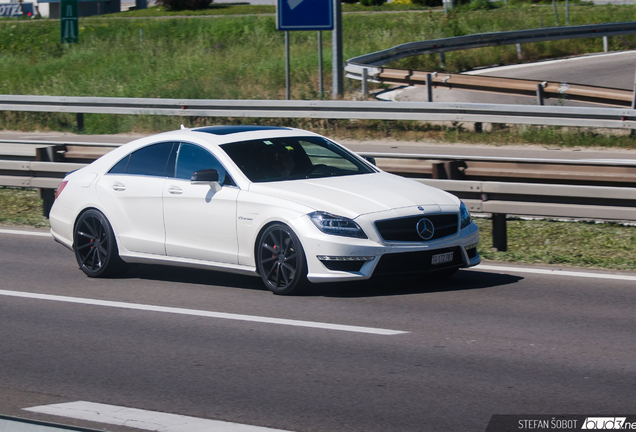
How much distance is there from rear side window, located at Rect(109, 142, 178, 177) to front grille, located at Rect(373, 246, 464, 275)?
2.45 meters

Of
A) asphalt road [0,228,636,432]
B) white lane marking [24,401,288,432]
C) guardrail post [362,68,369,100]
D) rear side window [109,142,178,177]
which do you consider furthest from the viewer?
guardrail post [362,68,369,100]

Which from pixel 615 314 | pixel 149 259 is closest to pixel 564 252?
pixel 615 314

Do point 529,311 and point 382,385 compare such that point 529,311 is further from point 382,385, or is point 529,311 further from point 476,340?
point 382,385

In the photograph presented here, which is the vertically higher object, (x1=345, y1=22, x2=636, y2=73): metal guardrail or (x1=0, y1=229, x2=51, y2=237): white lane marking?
(x1=345, y1=22, x2=636, y2=73): metal guardrail

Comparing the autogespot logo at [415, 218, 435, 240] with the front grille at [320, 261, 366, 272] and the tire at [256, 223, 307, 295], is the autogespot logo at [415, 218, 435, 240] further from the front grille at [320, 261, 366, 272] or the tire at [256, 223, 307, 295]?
the tire at [256, 223, 307, 295]

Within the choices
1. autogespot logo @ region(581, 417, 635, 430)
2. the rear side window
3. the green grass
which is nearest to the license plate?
the rear side window

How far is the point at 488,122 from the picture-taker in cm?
1938

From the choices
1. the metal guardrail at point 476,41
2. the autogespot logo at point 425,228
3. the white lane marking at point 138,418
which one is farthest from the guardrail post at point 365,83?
the white lane marking at point 138,418

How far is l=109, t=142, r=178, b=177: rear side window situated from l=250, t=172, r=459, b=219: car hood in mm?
1195

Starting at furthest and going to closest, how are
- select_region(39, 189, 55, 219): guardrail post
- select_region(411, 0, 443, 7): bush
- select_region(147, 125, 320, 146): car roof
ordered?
1. select_region(411, 0, 443, 7): bush
2. select_region(39, 189, 55, 219): guardrail post
3. select_region(147, 125, 320, 146): car roof

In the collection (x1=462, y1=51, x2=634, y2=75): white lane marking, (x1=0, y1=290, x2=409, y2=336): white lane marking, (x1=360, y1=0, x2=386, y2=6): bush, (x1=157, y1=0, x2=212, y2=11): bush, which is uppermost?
(x1=157, y1=0, x2=212, y2=11): bush

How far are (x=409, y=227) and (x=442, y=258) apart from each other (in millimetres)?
431

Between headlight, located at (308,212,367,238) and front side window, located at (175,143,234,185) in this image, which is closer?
headlight, located at (308,212,367,238)

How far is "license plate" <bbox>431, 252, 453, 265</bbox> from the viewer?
802 cm
